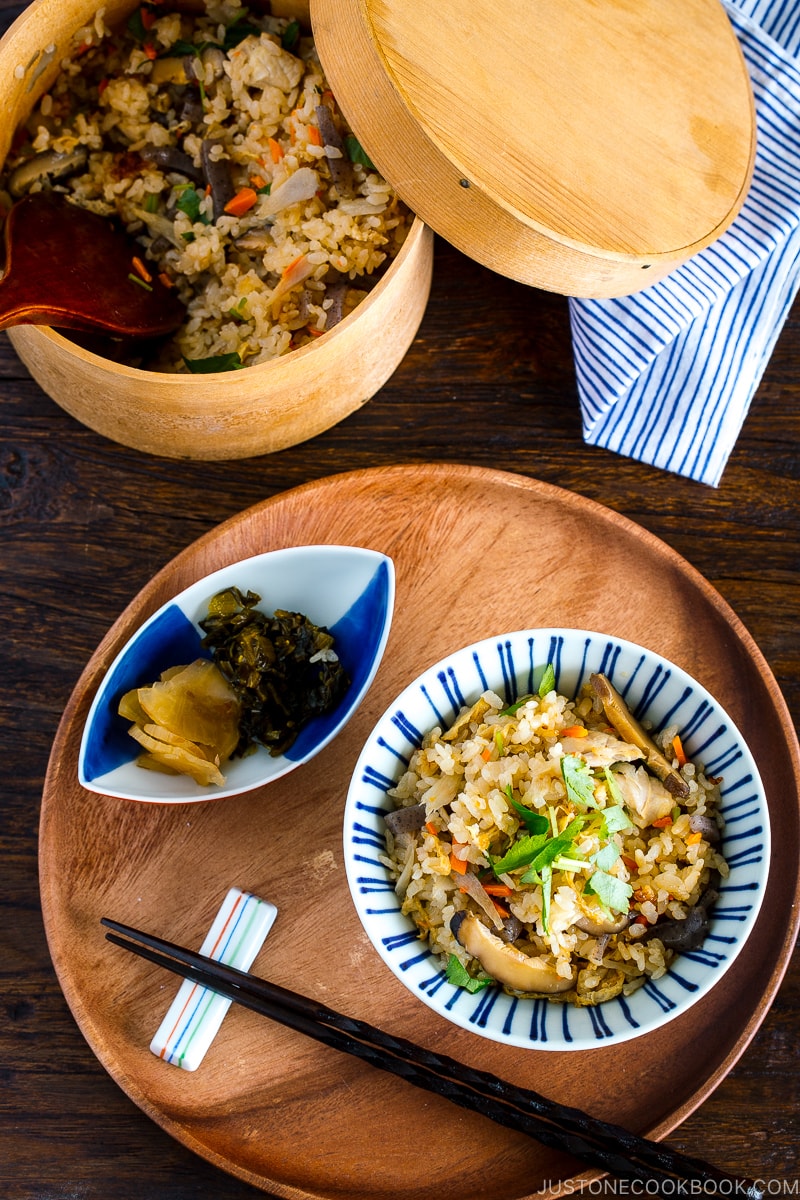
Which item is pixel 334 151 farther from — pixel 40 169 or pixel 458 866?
pixel 458 866

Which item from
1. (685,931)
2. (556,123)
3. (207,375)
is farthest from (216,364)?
Result: (685,931)

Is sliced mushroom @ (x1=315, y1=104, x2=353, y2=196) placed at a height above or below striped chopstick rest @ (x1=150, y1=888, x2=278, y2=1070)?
above

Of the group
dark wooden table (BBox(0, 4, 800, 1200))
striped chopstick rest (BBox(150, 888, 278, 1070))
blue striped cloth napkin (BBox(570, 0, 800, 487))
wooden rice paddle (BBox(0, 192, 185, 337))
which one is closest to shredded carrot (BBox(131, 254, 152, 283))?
wooden rice paddle (BBox(0, 192, 185, 337))

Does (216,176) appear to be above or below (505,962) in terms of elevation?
above

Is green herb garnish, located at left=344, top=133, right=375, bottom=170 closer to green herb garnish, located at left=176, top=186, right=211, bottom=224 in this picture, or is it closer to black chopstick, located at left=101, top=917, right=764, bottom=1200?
green herb garnish, located at left=176, top=186, right=211, bottom=224

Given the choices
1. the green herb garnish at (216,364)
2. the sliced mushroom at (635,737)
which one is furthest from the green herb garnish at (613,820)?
the green herb garnish at (216,364)

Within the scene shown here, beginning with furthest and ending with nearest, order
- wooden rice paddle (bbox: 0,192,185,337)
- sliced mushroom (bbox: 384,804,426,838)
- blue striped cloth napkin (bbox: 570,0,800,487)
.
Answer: blue striped cloth napkin (bbox: 570,0,800,487) < wooden rice paddle (bbox: 0,192,185,337) < sliced mushroom (bbox: 384,804,426,838)
